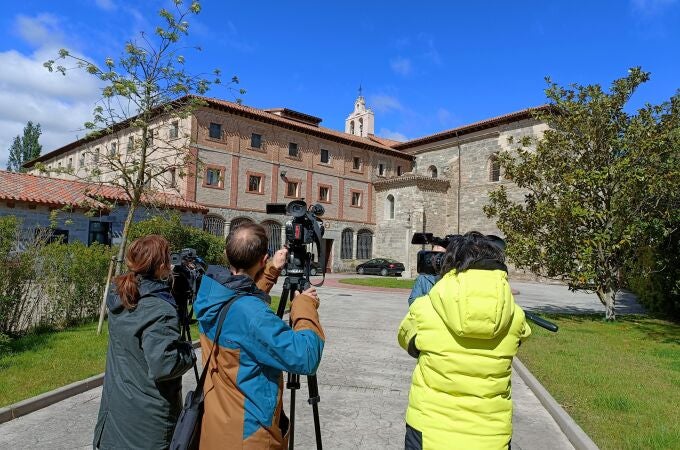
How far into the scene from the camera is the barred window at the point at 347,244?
36.0 metres

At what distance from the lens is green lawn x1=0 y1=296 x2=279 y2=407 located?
5365 mm

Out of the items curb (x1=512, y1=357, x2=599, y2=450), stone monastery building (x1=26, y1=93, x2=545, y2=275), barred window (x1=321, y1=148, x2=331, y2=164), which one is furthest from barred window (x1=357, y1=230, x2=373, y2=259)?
curb (x1=512, y1=357, x2=599, y2=450)

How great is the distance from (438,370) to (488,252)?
0.63 meters

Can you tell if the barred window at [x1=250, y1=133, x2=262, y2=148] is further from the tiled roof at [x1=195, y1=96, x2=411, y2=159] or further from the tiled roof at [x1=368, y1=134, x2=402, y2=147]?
the tiled roof at [x1=368, y1=134, x2=402, y2=147]

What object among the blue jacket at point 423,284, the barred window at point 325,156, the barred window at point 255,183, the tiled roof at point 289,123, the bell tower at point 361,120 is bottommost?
the blue jacket at point 423,284

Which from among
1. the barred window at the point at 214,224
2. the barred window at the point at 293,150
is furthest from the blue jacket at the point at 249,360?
the barred window at the point at 293,150

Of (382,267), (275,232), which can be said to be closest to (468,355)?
(275,232)

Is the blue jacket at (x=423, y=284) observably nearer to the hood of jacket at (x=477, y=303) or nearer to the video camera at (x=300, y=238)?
the video camera at (x=300, y=238)

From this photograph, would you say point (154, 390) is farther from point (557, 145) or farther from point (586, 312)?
point (586, 312)

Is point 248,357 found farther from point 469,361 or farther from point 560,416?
point 560,416

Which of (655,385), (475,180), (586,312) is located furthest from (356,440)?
(475,180)

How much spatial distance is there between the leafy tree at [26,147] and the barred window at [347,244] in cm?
3688

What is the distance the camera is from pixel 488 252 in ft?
7.53

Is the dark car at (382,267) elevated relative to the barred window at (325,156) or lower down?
lower down
